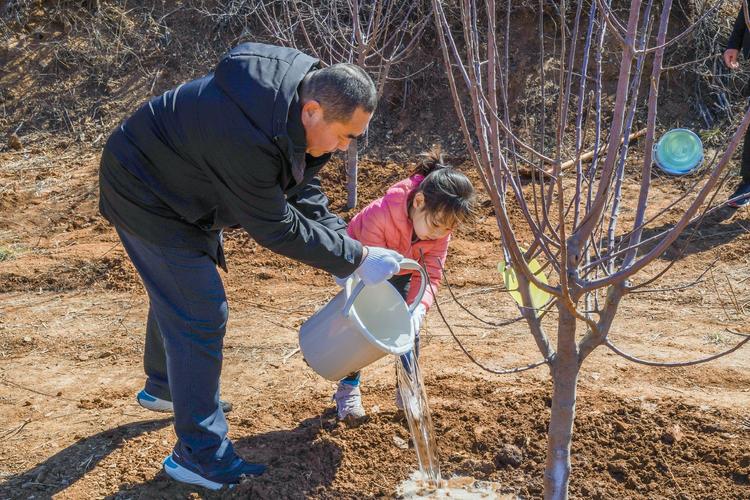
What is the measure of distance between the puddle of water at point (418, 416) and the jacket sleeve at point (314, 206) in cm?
58

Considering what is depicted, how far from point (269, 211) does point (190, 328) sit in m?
0.57

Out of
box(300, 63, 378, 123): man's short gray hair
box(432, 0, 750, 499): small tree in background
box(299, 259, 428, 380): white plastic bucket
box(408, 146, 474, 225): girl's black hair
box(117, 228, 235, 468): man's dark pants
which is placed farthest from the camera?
box(408, 146, 474, 225): girl's black hair

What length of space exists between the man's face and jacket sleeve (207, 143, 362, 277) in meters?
0.12

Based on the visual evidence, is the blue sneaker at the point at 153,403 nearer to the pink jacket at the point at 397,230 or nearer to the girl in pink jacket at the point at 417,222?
the girl in pink jacket at the point at 417,222

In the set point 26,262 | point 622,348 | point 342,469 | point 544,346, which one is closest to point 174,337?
point 342,469

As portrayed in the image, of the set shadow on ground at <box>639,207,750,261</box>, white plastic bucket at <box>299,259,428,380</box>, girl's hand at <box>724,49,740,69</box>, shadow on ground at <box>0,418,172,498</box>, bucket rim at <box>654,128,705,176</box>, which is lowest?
shadow on ground at <box>0,418,172,498</box>

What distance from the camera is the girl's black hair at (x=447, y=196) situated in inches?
114

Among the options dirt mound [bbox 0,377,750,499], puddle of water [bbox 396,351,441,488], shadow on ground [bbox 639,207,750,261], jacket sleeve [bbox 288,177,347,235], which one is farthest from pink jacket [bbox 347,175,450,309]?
shadow on ground [bbox 639,207,750,261]

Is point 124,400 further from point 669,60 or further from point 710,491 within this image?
point 669,60

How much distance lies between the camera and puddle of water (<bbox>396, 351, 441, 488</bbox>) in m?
3.15

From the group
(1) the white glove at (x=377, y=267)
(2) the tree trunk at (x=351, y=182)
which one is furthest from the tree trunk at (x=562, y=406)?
(2) the tree trunk at (x=351, y=182)

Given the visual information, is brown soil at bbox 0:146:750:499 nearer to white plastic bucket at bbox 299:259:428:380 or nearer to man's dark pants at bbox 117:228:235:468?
man's dark pants at bbox 117:228:235:468

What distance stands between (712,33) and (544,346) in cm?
596

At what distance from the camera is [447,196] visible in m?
2.91
